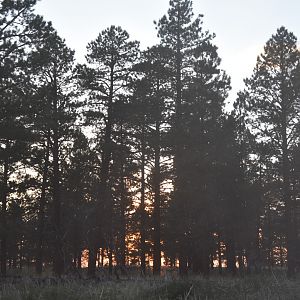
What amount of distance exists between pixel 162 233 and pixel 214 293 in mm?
18626

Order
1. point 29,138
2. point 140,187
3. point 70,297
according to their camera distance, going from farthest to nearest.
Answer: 1. point 140,187
2. point 29,138
3. point 70,297

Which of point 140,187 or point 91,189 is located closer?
point 91,189

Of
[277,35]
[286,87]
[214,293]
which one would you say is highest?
[277,35]

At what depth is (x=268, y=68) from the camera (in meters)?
26.6

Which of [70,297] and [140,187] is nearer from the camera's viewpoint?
[70,297]

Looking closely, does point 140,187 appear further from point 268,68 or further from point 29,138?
point 29,138

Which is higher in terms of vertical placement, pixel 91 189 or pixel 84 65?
pixel 84 65

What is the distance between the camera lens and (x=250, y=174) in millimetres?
33875

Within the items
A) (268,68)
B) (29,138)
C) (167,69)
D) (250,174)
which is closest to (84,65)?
(167,69)

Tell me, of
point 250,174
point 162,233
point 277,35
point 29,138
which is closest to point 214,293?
point 29,138

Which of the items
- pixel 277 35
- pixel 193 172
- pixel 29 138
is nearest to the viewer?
pixel 29 138

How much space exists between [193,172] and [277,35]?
10549 millimetres

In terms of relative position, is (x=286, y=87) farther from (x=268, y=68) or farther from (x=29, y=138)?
(x=29, y=138)

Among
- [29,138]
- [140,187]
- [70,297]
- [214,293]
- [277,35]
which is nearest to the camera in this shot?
[70,297]
